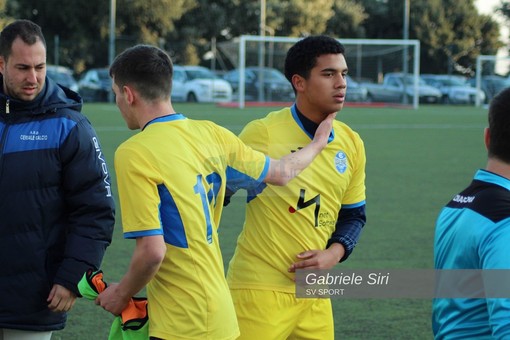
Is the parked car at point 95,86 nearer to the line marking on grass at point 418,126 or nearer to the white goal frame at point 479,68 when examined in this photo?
the white goal frame at point 479,68

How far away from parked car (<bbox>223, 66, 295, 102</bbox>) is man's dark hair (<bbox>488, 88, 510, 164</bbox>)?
1078 inches

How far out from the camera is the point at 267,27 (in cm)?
4941

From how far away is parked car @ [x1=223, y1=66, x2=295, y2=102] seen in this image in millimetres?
30531

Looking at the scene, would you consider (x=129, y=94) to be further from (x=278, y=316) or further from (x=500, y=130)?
(x=500, y=130)

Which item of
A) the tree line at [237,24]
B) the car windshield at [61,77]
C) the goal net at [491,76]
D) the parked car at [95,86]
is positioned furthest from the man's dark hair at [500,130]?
the tree line at [237,24]

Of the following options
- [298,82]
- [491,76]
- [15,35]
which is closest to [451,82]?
[491,76]

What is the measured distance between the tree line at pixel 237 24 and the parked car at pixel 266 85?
11.6m

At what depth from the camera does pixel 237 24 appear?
50.2m

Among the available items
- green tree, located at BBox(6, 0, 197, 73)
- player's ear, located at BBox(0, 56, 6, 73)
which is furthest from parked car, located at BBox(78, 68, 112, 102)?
player's ear, located at BBox(0, 56, 6, 73)

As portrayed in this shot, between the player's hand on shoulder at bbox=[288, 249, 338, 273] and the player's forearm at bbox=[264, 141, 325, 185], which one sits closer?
the player's forearm at bbox=[264, 141, 325, 185]

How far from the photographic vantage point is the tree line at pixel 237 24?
44.7m

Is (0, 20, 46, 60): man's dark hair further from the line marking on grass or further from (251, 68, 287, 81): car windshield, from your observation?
(251, 68, 287, 81): car windshield

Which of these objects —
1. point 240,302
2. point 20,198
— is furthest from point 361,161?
point 20,198

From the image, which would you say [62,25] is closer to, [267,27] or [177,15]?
[177,15]
